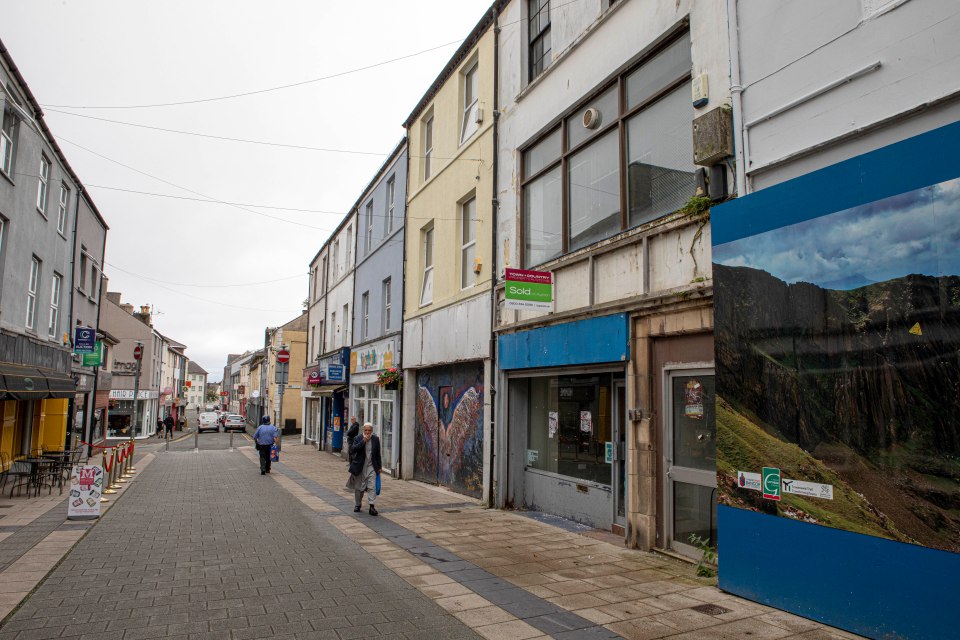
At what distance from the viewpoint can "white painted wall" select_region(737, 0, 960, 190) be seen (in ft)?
15.4

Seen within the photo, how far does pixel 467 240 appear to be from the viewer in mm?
14211

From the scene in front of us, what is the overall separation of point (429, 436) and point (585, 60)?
9260 millimetres

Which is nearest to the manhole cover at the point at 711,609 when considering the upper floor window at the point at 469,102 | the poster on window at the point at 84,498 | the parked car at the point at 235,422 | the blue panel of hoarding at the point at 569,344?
the blue panel of hoarding at the point at 569,344

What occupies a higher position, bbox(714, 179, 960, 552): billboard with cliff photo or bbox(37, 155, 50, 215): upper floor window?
bbox(37, 155, 50, 215): upper floor window

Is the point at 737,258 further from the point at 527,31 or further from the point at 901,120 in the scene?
the point at 527,31

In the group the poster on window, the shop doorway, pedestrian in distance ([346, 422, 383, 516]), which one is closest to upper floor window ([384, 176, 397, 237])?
pedestrian in distance ([346, 422, 383, 516])

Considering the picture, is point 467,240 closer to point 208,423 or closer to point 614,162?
point 614,162

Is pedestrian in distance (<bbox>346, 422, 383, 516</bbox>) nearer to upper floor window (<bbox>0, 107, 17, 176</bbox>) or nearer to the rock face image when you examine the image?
the rock face image

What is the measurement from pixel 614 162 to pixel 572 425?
4.15 meters

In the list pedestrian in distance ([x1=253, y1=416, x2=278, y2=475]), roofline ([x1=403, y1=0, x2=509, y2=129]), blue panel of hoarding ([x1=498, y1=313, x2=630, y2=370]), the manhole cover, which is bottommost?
the manhole cover

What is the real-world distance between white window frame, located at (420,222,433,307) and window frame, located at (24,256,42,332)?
1012 centimetres

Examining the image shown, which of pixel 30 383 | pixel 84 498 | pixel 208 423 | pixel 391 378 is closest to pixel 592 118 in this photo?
pixel 391 378

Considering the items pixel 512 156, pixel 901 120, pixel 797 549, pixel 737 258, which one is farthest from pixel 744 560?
pixel 512 156

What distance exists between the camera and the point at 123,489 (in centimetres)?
1421
